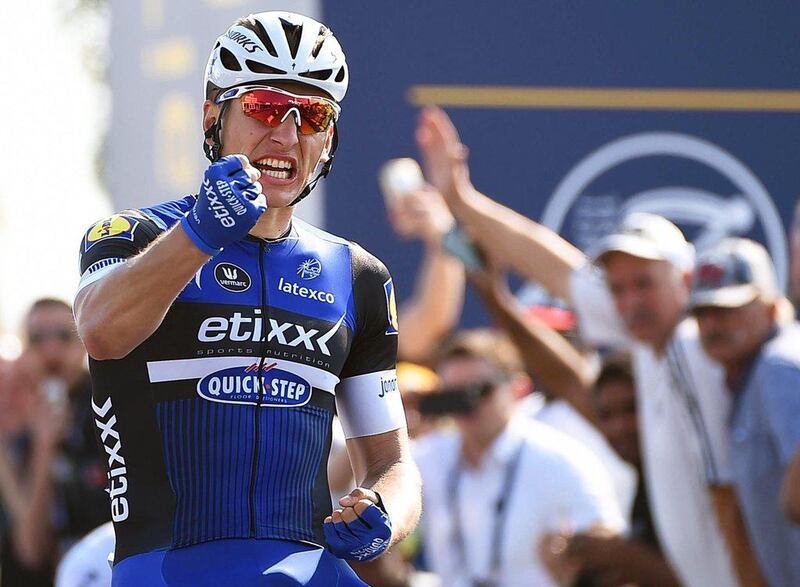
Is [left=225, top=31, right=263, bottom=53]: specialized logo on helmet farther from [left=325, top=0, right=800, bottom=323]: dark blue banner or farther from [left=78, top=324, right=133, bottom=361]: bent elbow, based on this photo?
[left=325, top=0, right=800, bottom=323]: dark blue banner

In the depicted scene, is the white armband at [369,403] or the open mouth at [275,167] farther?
the white armband at [369,403]

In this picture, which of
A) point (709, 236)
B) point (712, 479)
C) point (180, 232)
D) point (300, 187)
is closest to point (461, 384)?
point (712, 479)

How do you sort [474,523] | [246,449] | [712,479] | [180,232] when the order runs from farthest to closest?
[474,523]
[712,479]
[246,449]
[180,232]

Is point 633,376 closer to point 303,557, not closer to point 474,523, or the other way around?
point 474,523

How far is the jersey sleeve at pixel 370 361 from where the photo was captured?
3912mm

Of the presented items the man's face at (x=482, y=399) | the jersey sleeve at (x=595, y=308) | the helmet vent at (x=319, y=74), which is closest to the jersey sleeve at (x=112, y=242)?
the helmet vent at (x=319, y=74)

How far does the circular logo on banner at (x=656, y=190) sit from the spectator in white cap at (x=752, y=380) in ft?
10.8

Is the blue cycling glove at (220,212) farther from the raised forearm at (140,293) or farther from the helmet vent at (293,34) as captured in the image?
the helmet vent at (293,34)

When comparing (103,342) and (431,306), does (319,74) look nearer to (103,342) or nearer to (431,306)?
(103,342)

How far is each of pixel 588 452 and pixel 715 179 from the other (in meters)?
2.83

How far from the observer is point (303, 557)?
3.57m

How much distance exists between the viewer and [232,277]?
11.9 feet

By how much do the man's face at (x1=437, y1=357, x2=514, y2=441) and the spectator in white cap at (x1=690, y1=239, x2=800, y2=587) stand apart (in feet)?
4.71

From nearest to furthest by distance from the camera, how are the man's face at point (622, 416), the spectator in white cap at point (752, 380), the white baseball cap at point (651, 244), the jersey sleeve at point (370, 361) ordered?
the jersey sleeve at point (370, 361) → the spectator in white cap at point (752, 380) → the white baseball cap at point (651, 244) → the man's face at point (622, 416)
